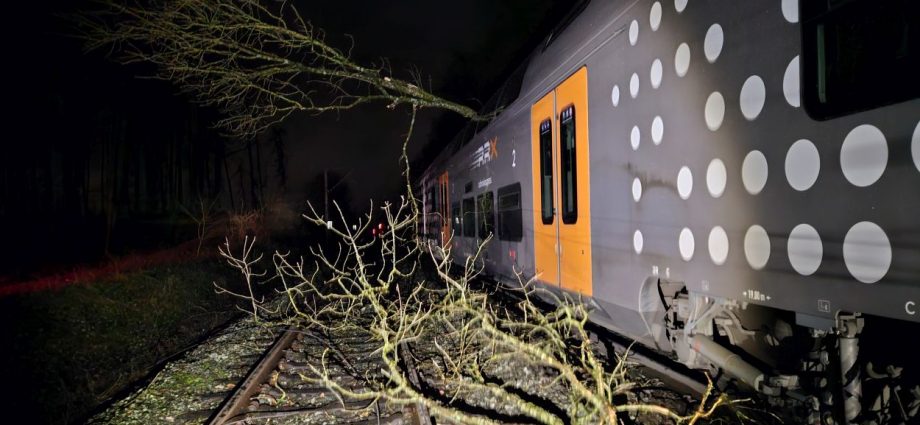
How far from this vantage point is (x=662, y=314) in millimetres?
4180

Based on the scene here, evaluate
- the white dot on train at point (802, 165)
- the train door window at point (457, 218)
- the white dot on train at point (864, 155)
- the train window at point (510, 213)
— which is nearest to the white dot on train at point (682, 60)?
the white dot on train at point (802, 165)

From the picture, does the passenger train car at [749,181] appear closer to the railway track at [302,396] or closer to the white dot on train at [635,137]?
the white dot on train at [635,137]

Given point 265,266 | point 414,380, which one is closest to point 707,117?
point 414,380

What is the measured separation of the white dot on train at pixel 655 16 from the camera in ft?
12.0

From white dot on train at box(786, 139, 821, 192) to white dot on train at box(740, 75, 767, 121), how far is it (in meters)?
0.35

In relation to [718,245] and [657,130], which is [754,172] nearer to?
[718,245]

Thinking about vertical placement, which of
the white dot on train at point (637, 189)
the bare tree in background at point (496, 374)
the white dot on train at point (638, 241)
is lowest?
the bare tree in background at point (496, 374)

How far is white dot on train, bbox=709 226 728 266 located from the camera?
2.98 m

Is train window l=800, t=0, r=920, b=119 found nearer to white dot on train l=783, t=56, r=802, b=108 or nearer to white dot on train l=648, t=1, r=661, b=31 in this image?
white dot on train l=783, t=56, r=802, b=108

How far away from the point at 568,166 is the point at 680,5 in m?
2.35

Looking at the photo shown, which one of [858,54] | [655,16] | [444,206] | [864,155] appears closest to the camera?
[864,155]

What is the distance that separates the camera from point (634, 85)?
4047 mm

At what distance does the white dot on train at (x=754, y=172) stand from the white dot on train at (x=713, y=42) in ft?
2.43

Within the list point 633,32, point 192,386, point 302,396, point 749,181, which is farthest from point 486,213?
point 749,181
